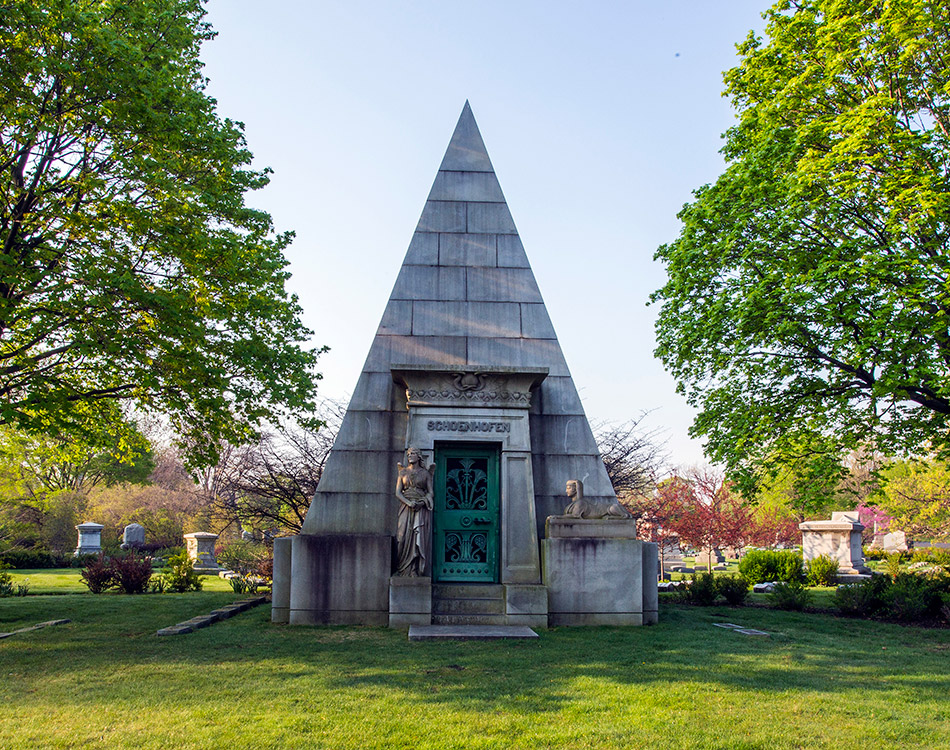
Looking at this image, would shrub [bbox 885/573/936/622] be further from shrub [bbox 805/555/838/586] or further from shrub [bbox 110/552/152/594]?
shrub [bbox 110/552/152/594]

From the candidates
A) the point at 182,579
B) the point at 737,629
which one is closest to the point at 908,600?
the point at 737,629

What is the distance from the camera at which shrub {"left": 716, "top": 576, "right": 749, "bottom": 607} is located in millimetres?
15062

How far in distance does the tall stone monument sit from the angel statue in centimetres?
2

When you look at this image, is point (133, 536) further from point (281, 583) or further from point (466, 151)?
point (466, 151)

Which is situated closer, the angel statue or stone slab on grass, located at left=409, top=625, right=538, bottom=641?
stone slab on grass, located at left=409, top=625, right=538, bottom=641

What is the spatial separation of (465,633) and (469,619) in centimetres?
106

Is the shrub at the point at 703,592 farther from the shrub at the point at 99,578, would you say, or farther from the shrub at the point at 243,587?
the shrub at the point at 99,578

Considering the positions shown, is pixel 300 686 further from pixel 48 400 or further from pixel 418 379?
pixel 48 400

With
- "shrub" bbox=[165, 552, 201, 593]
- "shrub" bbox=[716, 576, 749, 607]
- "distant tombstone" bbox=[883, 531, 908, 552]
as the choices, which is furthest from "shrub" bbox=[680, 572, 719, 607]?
"distant tombstone" bbox=[883, 531, 908, 552]

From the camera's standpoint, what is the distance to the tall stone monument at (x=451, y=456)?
1080cm

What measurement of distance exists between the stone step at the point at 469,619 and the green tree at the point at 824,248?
679cm

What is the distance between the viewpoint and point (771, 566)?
68.8ft

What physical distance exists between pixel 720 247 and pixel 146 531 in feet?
112

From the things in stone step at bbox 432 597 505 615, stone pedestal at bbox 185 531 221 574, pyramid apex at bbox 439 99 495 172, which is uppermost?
pyramid apex at bbox 439 99 495 172
